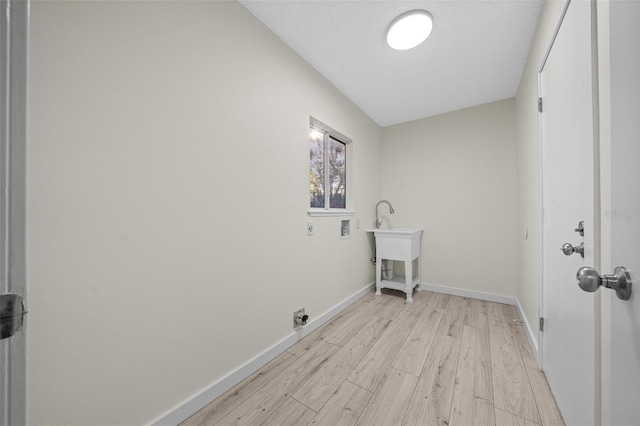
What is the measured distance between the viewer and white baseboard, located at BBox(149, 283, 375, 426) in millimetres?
1104

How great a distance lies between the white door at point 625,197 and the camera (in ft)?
1.54

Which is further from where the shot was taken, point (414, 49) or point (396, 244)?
point (396, 244)

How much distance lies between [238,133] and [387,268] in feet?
8.64

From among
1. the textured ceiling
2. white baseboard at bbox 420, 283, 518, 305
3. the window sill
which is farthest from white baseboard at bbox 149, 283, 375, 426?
the textured ceiling

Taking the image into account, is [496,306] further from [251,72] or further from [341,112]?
[251,72]

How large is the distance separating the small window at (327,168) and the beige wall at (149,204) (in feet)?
1.77

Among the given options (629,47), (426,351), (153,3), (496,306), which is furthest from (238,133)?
(496,306)

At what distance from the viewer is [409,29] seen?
63.5 inches

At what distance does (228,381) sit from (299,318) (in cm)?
64

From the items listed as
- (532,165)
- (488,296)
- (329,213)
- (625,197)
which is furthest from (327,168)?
(488,296)

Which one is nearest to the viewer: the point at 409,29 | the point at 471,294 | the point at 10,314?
the point at 10,314

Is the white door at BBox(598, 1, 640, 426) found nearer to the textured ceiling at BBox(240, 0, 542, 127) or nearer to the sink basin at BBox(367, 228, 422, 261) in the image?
the textured ceiling at BBox(240, 0, 542, 127)

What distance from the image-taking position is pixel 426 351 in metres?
1.70

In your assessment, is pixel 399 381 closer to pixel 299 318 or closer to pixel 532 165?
pixel 299 318
